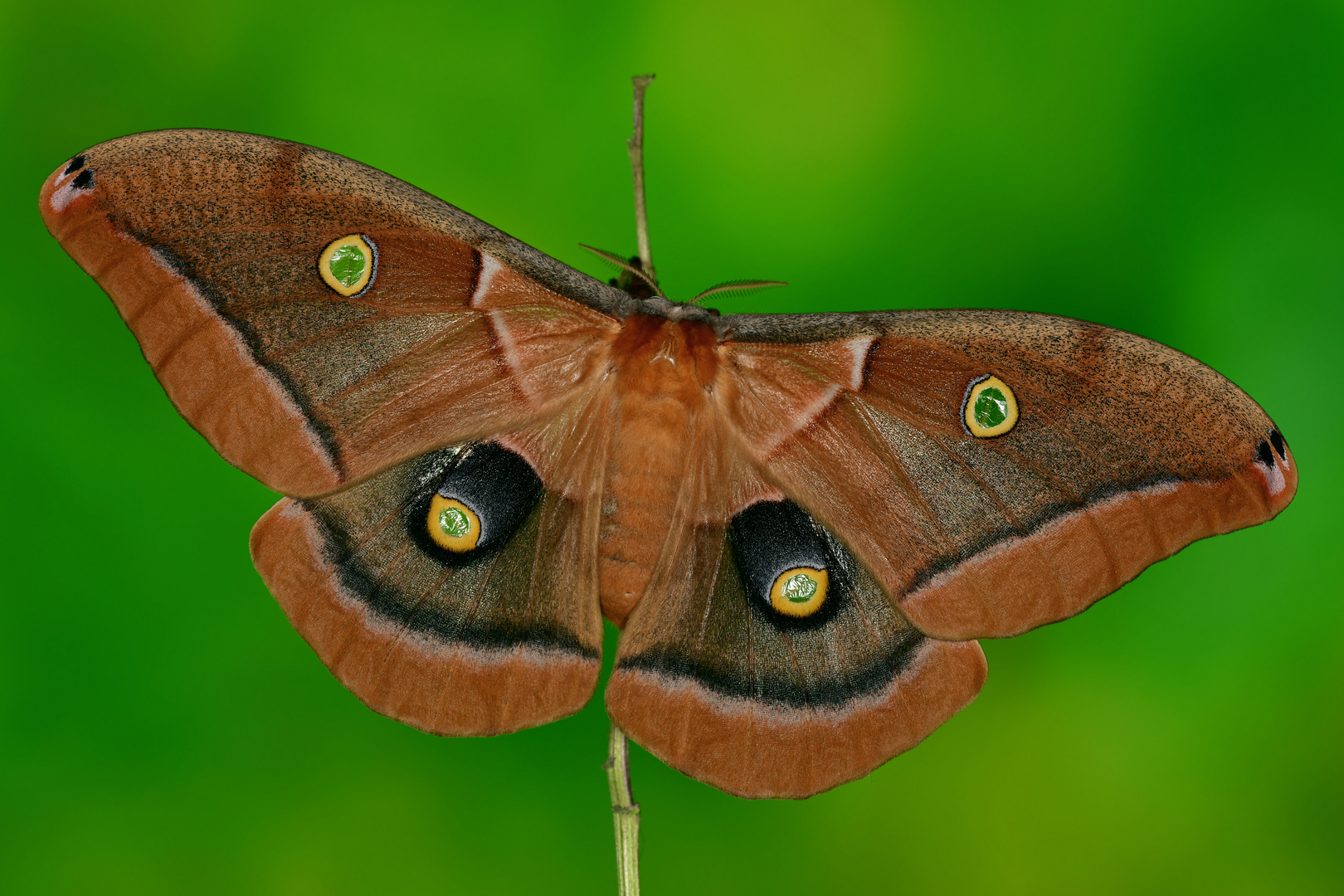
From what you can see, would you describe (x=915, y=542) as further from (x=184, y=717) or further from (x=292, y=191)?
(x=184, y=717)

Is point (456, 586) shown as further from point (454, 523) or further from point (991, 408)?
point (991, 408)

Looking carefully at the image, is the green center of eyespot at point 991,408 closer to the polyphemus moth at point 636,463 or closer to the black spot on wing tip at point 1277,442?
the polyphemus moth at point 636,463

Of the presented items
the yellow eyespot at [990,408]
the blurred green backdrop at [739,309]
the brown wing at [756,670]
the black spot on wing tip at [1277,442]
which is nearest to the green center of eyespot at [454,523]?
the brown wing at [756,670]

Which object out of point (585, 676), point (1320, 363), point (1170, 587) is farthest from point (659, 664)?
point (1320, 363)

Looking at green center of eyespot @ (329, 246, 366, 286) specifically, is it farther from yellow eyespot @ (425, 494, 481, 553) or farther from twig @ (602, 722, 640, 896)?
twig @ (602, 722, 640, 896)

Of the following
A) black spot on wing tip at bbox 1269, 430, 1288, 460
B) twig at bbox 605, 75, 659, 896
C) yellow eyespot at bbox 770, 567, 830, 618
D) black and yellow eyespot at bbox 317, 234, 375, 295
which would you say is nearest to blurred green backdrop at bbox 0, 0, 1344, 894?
twig at bbox 605, 75, 659, 896

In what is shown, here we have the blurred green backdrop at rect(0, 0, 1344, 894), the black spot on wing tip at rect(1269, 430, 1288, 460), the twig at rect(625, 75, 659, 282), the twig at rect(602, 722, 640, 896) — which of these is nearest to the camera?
the black spot on wing tip at rect(1269, 430, 1288, 460)
